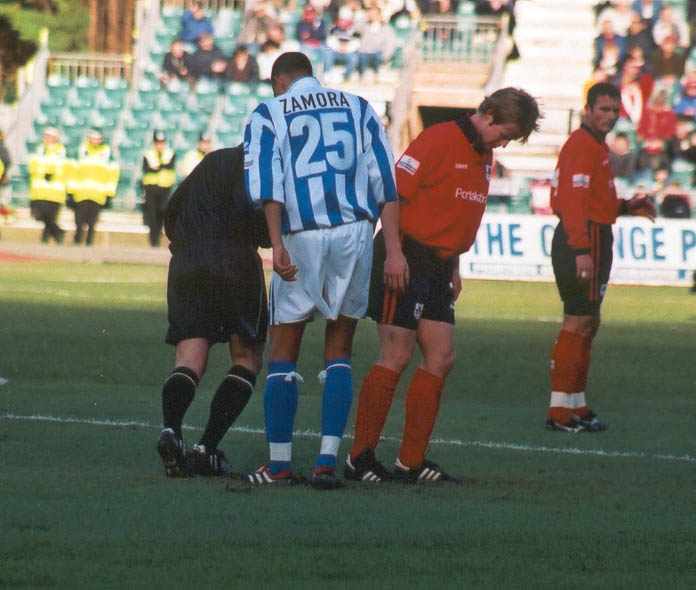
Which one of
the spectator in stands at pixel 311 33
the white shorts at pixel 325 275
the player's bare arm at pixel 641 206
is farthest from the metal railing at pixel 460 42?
the white shorts at pixel 325 275

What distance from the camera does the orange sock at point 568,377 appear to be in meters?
9.54

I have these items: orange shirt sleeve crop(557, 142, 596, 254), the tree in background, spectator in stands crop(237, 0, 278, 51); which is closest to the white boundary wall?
spectator in stands crop(237, 0, 278, 51)

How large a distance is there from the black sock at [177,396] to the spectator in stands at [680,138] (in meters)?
20.7

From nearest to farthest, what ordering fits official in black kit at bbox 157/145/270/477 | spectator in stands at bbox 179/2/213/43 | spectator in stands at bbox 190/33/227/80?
official in black kit at bbox 157/145/270/477 → spectator in stands at bbox 190/33/227/80 → spectator in stands at bbox 179/2/213/43

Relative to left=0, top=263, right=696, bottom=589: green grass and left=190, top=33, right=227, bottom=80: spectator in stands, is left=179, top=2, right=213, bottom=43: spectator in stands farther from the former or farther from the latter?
left=0, top=263, right=696, bottom=589: green grass

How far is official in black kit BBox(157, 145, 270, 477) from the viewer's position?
7.06 m

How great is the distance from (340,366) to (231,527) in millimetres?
1305

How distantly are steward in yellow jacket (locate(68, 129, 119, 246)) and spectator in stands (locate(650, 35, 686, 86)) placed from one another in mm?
9371

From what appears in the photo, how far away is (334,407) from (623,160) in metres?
20.0

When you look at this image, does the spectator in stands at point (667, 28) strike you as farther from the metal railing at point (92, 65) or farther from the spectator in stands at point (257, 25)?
the metal railing at point (92, 65)

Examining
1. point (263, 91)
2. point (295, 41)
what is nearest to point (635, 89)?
point (263, 91)

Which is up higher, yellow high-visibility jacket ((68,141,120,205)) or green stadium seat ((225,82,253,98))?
green stadium seat ((225,82,253,98))

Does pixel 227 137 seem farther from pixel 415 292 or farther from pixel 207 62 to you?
pixel 415 292

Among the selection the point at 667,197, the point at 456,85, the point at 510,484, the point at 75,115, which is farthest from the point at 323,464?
the point at 75,115
